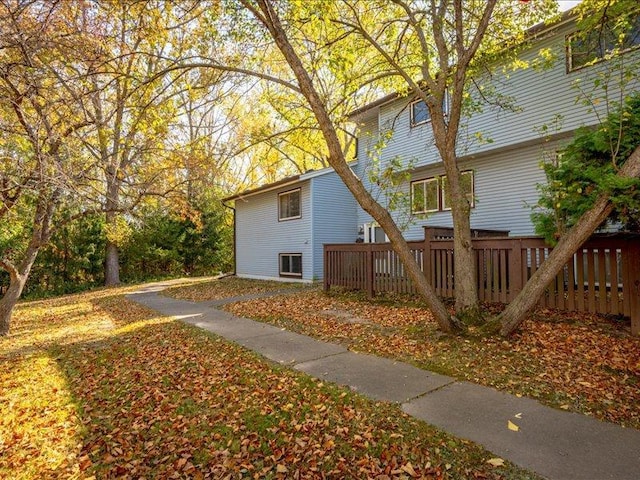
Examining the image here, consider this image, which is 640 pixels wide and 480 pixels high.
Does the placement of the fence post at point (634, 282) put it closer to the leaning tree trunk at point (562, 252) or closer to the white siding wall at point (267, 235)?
the leaning tree trunk at point (562, 252)

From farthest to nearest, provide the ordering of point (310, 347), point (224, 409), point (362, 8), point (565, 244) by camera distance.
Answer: point (362, 8) → point (310, 347) → point (565, 244) → point (224, 409)

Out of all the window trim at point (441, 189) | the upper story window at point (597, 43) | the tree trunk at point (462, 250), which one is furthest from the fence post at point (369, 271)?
the upper story window at point (597, 43)

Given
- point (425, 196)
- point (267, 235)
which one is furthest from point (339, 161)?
point (267, 235)

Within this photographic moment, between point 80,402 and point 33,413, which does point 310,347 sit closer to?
point 80,402

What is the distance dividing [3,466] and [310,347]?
3700 mm

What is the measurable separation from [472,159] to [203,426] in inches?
437

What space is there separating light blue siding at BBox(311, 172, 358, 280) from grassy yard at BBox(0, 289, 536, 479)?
9067mm

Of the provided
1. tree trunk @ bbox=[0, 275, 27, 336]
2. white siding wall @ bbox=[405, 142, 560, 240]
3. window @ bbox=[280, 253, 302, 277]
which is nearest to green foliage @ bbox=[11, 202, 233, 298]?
window @ bbox=[280, 253, 302, 277]

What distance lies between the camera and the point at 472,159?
11844mm

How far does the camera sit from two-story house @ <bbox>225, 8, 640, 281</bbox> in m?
8.83

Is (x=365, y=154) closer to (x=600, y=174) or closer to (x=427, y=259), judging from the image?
(x=427, y=259)

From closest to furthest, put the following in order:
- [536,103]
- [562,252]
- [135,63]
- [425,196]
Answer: [562,252]
[135,63]
[536,103]
[425,196]

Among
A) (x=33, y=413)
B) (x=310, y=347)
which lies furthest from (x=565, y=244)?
(x=33, y=413)

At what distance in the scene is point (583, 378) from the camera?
409 cm
